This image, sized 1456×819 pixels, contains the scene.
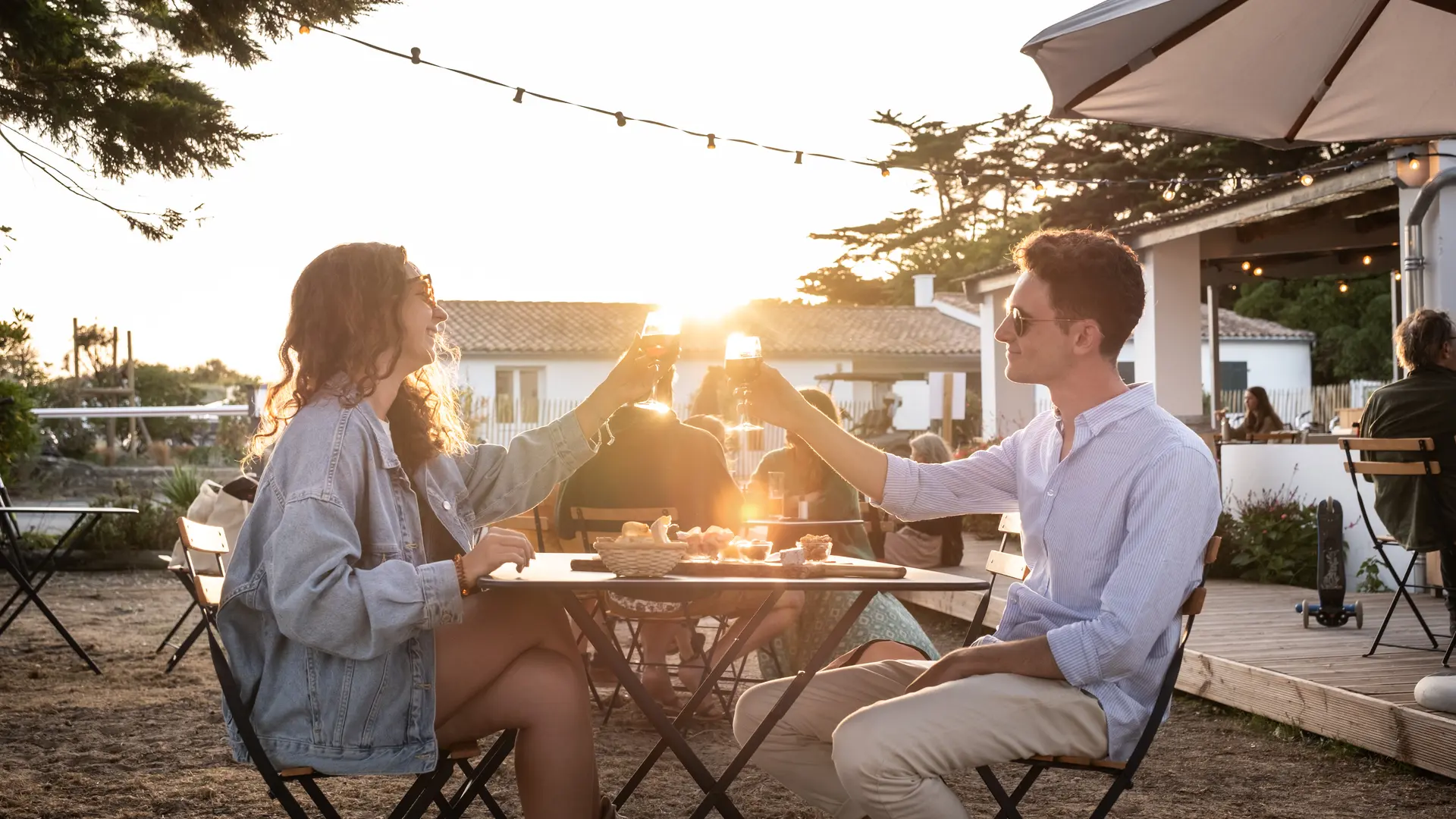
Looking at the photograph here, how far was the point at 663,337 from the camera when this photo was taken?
304 centimetres

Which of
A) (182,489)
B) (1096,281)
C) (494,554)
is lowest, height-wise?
(182,489)

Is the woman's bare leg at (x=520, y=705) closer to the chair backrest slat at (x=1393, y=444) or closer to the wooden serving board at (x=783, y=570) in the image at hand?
the wooden serving board at (x=783, y=570)

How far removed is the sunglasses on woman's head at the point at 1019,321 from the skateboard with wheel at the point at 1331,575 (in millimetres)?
3935

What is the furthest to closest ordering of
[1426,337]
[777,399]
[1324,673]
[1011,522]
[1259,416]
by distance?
[1259,416], [1426,337], [1324,673], [1011,522], [777,399]

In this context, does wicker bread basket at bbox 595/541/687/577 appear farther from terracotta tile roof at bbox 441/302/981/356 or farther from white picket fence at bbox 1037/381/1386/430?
terracotta tile roof at bbox 441/302/981/356

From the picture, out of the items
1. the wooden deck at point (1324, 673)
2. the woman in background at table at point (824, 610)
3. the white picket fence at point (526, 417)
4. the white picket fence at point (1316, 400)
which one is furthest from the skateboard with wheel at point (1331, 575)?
the white picket fence at point (1316, 400)

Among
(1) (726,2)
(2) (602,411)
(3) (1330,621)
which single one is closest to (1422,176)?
(3) (1330,621)

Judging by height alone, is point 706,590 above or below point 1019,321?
below

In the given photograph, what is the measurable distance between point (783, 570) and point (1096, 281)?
81 centimetres

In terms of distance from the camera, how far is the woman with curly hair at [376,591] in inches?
93.3

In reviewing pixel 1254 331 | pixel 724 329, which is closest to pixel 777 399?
pixel 1254 331

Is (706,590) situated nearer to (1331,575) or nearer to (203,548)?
(203,548)

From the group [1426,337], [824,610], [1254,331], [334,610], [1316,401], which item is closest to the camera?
[334,610]

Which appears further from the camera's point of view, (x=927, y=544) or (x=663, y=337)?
(x=927, y=544)
